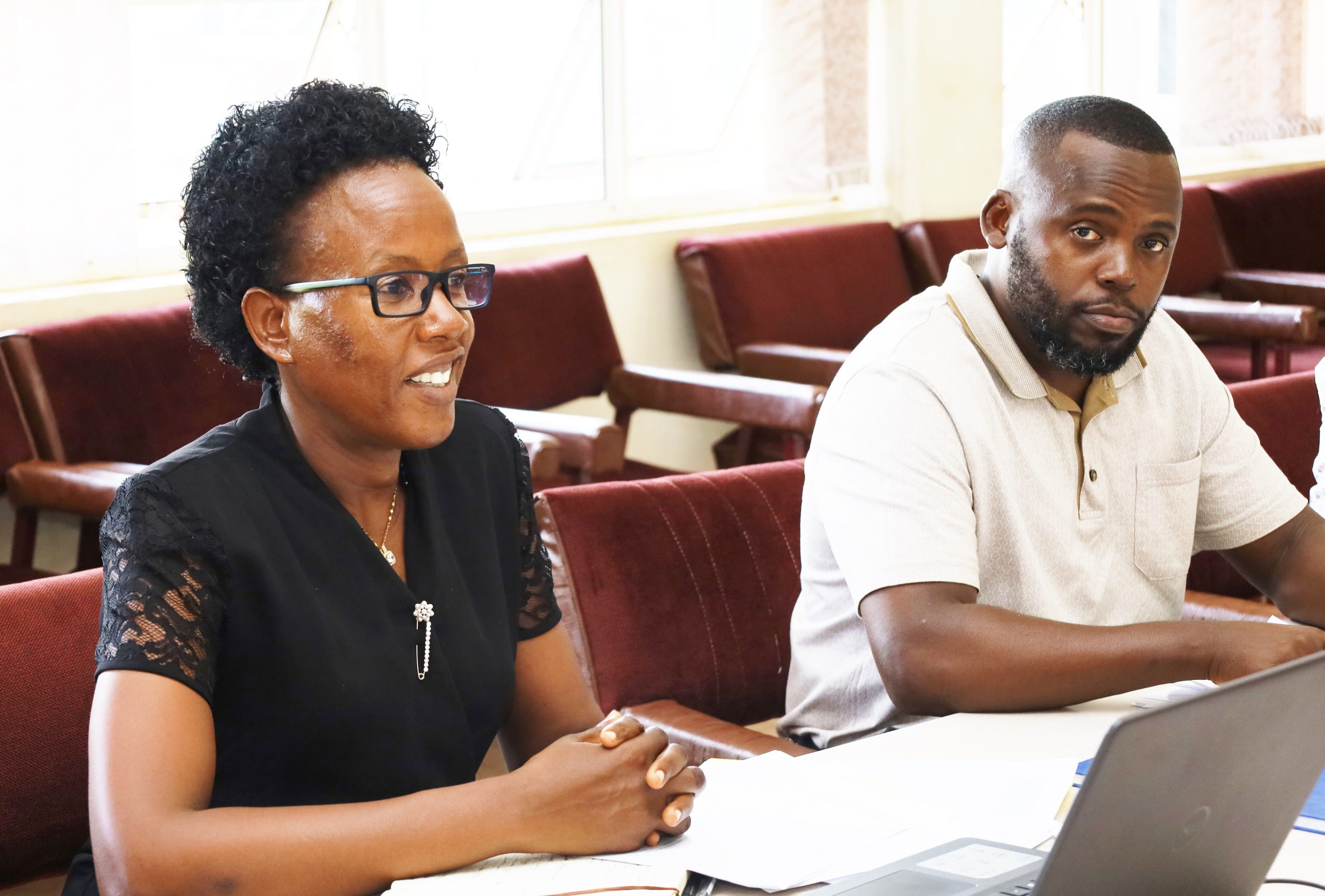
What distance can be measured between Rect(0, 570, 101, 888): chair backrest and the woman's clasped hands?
49cm

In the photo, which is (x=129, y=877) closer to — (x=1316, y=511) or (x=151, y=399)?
(x=1316, y=511)

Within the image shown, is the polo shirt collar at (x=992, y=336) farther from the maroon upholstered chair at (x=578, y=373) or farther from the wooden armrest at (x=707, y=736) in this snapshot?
the maroon upholstered chair at (x=578, y=373)

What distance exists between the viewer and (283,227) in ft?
4.33

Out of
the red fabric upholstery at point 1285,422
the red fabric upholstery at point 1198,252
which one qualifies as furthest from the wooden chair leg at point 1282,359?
the red fabric upholstery at point 1285,422

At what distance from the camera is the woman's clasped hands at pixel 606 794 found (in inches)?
45.6

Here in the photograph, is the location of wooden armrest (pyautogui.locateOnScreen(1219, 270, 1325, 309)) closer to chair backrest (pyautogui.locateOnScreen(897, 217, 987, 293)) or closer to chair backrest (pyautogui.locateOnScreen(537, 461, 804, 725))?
chair backrest (pyautogui.locateOnScreen(897, 217, 987, 293))

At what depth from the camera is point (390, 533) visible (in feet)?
4.70

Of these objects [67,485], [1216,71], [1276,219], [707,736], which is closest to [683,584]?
[707,736]

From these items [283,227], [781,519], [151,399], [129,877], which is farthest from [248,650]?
[151,399]

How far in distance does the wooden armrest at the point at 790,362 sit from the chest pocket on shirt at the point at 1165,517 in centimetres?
189

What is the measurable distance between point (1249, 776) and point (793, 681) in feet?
3.00

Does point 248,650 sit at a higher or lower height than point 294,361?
lower

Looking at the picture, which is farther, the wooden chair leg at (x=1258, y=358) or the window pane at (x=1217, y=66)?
the window pane at (x=1217, y=66)

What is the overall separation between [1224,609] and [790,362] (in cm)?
209
